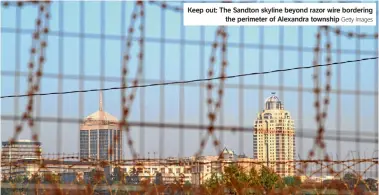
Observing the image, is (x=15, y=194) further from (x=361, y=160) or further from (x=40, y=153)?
(x=361, y=160)

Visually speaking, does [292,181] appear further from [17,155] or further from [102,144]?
[17,155]

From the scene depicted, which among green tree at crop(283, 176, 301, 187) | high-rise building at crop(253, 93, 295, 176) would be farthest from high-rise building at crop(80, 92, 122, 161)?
green tree at crop(283, 176, 301, 187)
